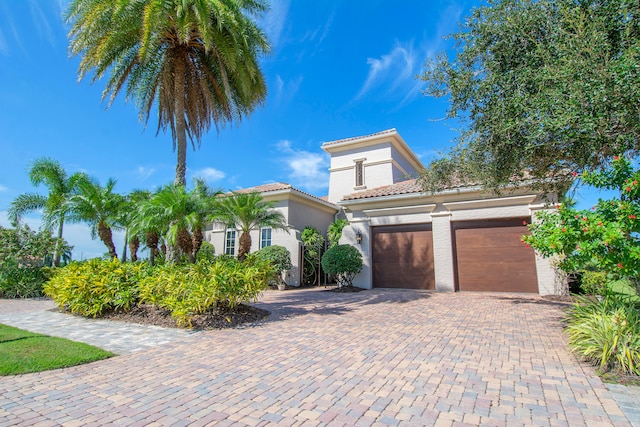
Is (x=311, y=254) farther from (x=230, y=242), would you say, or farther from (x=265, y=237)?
(x=230, y=242)

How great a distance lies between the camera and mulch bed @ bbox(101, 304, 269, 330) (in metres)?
7.44

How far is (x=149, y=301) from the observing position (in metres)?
8.12

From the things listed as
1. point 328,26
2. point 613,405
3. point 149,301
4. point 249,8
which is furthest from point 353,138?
point 613,405

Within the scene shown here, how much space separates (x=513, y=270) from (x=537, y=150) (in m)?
7.09

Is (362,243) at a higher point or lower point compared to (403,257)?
higher

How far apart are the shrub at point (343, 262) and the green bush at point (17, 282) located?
12281mm

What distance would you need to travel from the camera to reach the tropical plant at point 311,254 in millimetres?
16797

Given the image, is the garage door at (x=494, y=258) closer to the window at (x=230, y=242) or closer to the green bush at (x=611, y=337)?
the green bush at (x=611, y=337)

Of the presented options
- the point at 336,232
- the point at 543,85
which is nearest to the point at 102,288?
the point at 336,232

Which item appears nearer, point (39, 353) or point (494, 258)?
point (39, 353)

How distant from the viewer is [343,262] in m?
14.0

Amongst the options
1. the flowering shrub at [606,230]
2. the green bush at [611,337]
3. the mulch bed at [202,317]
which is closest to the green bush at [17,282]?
the mulch bed at [202,317]

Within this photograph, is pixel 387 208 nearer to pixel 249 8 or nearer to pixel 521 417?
pixel 249 8

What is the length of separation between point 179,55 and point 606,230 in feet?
41.1
